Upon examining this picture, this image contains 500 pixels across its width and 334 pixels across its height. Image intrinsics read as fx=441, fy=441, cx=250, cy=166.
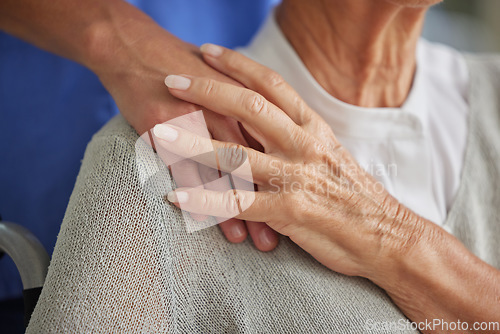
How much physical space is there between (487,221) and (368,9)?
50 centimetres

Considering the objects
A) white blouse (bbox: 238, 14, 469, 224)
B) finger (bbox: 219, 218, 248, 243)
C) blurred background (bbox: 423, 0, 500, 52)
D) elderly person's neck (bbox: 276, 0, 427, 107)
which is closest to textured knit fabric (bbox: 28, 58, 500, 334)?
finger (bbox: 219, 218, 248, 243)

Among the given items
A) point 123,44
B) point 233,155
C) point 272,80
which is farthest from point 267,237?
point 123,44

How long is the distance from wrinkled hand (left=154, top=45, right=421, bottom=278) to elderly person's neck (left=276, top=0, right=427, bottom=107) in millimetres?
215

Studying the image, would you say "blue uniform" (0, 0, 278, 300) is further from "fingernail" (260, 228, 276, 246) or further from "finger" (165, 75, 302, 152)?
"fingernail" (260, 228, 276, 246)

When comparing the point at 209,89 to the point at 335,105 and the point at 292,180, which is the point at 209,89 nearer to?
the point at 292,180

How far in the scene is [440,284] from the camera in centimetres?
73

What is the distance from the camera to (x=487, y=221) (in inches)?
36.3

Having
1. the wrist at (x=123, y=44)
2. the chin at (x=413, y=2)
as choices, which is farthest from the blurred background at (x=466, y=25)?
the wrist at (x=123, y=44)

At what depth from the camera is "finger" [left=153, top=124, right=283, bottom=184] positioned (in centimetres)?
62

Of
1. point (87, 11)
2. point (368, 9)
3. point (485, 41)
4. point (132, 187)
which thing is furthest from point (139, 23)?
point (485, 41)

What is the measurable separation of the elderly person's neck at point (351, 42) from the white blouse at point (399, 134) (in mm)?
33

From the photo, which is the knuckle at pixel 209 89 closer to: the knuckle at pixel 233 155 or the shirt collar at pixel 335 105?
the knuckle at pixel 233 155

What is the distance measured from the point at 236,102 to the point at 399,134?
42 cm

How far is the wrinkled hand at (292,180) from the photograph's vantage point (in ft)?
2.08
